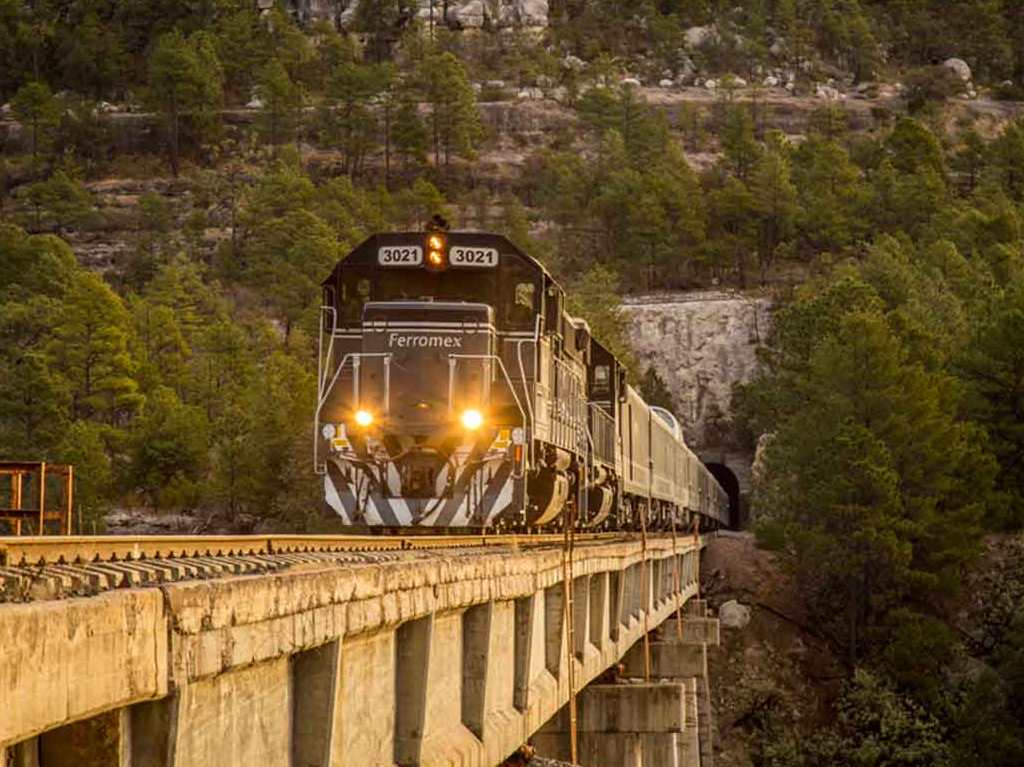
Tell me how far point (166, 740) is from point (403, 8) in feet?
618

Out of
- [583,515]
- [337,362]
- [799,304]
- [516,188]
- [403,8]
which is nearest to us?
[337,362]

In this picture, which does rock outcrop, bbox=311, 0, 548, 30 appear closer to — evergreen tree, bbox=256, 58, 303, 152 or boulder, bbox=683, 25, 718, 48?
boulder, bbox=683, 25, 718, 48

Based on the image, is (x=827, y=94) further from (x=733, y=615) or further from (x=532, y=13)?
(x=733, y=615)

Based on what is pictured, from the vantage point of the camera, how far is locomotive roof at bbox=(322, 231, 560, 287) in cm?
2072

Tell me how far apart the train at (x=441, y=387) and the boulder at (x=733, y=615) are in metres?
27.6

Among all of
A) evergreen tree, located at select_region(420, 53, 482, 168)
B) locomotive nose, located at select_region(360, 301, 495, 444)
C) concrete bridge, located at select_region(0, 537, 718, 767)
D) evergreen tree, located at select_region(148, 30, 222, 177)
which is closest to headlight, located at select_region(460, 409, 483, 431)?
locomotive nose, located at select_region(360, 301, 495, 444)

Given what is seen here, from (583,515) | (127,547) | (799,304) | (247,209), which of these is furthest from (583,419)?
(247,209)

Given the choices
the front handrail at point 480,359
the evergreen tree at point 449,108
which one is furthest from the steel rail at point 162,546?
the evergreen tree at point 449,108

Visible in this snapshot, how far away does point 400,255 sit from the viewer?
A: 68.4ft

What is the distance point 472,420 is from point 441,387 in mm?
530

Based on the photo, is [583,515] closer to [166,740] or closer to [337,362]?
[337,362]

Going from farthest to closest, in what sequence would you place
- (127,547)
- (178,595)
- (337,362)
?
(337,362)
(127,547)
(178,595)

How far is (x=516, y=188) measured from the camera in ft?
456

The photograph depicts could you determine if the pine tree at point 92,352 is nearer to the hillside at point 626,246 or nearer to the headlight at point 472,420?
the hillside at point 626,246
